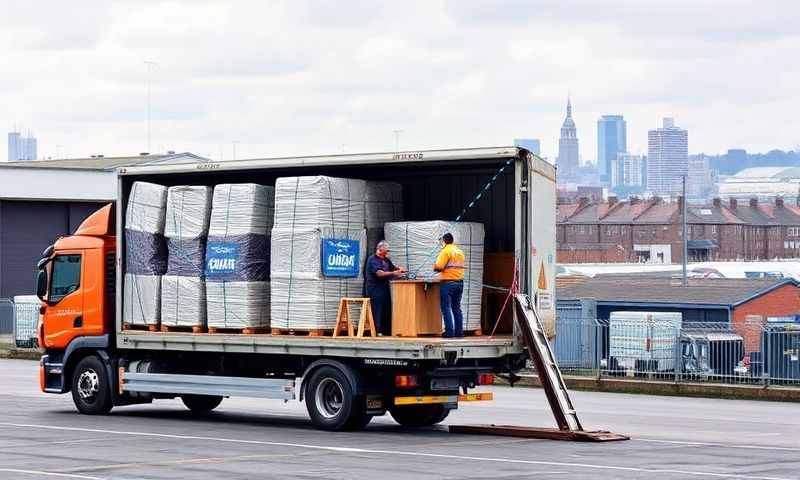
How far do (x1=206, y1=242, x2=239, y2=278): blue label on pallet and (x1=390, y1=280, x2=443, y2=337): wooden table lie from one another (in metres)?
Answer: 2.61

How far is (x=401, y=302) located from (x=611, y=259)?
14985 centimetres

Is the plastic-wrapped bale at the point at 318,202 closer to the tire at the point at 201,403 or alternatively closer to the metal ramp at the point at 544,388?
the metal ramp at the point at 544,388

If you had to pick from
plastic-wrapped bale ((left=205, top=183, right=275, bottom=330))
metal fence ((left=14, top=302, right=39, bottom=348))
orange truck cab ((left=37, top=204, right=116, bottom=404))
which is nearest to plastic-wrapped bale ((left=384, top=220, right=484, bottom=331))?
plastic-wrapped bale ((left=205, top=183, right=275, bottom=330))

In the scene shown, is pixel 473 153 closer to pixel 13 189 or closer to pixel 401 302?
pixel 401 302

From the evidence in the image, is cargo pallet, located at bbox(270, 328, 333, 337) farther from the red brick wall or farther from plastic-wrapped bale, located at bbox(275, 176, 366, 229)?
the red brick wall

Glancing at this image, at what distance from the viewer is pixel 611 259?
168125mm

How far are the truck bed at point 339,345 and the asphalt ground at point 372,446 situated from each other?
3.48 ft

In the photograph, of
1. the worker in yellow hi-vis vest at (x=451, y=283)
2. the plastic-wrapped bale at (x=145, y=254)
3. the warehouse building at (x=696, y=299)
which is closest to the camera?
the worker in yellow hi-vis vest at (x=451, y=283)

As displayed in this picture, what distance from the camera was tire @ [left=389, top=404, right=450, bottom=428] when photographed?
21.2 m

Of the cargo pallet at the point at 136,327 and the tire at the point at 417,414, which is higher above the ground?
the cargo pallet at the point at 136,327

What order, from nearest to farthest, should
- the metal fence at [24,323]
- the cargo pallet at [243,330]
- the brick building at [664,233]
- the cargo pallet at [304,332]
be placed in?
the cargo pallet at [304,332], the cargo pallet at [243,330], the metal fence at [24,323], the brick building at [664,233]

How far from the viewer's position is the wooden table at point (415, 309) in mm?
19984

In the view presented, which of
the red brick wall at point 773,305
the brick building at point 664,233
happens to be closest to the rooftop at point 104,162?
the red brick wall at point 773,305

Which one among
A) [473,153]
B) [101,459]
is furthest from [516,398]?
[101,459]
